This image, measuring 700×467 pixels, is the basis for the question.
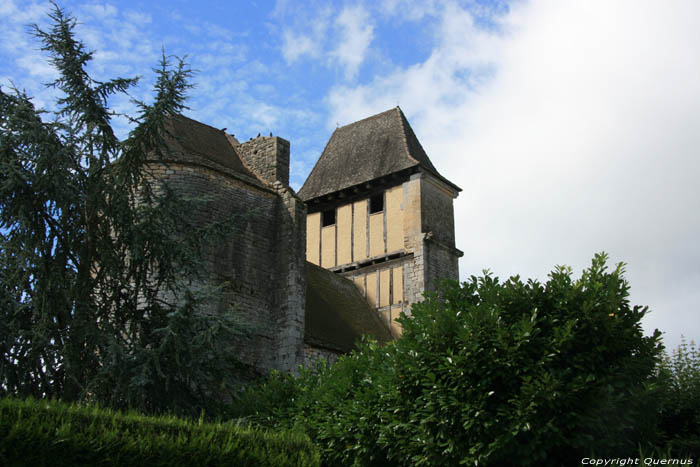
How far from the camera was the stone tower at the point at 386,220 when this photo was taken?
65.8 ft

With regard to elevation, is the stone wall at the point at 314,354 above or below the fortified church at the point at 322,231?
below

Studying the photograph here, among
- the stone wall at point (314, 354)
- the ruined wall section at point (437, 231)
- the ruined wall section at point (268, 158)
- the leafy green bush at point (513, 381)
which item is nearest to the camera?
the leafy green bush at point (513, 381)

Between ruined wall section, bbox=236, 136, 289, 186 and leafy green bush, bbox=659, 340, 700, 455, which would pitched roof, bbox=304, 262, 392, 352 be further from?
leafy green bush, bbox=659, 340, 700, 455

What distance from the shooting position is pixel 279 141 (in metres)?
16.6

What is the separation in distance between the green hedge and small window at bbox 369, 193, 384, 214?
42.2ft

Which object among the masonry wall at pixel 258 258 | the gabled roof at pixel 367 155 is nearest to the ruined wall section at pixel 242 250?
the masonry wall at pixel 258 258

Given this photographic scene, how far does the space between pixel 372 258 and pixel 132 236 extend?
10.8m

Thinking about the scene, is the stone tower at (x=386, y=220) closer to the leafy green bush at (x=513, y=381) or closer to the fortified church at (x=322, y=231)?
the fortified church at (x=322, y=231)

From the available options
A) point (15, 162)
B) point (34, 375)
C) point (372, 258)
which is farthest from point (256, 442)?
point (372, 258)

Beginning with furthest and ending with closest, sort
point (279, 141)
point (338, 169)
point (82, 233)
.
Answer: point (338, 169)
point (279, 141)
point (82, 233)

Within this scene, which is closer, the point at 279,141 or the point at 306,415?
the point at 306,415

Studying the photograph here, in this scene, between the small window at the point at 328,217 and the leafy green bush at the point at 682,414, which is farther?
the small window at the point at 328,217

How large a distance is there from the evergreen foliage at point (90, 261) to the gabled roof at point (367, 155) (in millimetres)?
10695

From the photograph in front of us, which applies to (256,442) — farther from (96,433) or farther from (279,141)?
(279,141)
